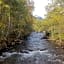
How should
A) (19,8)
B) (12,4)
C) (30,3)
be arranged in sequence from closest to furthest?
(12,4)
(19,8)
(30,3)

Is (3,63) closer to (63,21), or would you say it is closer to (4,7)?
(4,7)

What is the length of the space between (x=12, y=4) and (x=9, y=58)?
13715mm

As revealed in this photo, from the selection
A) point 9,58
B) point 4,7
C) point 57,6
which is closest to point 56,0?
point 57,6

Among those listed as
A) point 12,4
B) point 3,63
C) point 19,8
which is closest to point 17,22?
point 19,8

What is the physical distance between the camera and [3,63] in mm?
19141

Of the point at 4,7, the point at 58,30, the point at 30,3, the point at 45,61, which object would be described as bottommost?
the point at 45,61

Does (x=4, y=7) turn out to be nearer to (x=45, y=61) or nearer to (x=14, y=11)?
(x=14, y=11)

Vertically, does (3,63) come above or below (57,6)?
below

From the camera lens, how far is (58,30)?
38.6 meters

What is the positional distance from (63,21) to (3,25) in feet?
42.5

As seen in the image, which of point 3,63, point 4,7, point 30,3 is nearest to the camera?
point 3,63

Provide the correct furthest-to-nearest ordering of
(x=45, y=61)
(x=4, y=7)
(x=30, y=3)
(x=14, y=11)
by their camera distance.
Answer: (x=30, y=3)
(x=14, y=11)
(x=4, y=7)
(x=45, y=61)

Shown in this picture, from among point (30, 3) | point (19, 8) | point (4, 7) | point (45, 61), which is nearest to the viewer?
point (45, 61)

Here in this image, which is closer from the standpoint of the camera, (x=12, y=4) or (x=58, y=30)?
(x=12, y=4)
